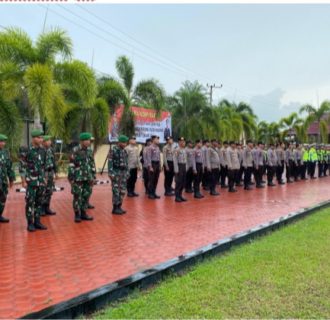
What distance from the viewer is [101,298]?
12.3 ft

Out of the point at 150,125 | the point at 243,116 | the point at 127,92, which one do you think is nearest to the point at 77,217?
the point at 127,92

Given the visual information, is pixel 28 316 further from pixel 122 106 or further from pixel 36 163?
pixel 122 106

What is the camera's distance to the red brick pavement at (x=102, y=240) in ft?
14.0

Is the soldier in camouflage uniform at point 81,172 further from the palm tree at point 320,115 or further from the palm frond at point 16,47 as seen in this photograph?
the palm tree at point 320,115

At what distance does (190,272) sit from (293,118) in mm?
35920

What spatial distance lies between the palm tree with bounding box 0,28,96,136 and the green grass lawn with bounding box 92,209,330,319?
7.73 metres

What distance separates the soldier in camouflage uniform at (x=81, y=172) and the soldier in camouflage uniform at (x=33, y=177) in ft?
2.04

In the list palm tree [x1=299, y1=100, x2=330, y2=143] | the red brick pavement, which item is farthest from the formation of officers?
palm tree [x1=299, y1=100, x2=330, y2=143]

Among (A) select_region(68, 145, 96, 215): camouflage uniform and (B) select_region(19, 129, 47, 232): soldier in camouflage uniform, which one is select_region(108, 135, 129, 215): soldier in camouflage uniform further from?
(B) select_region(19, 129, 47, 232): soldier in camouflage uniform

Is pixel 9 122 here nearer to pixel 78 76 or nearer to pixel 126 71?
pixel 78 76

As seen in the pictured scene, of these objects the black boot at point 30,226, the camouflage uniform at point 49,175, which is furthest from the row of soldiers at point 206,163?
the black boot at point 30,226

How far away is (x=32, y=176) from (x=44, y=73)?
506cm

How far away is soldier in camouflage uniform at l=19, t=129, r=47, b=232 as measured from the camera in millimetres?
6934

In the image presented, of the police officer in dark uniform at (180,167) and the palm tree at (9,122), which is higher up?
the palm tree at (9,122)
